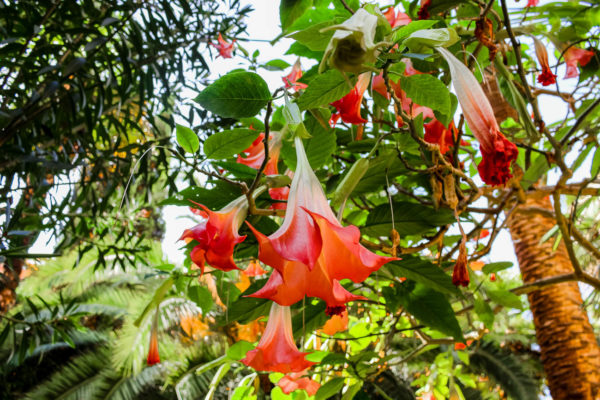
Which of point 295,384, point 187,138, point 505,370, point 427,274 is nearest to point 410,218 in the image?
point 427,274

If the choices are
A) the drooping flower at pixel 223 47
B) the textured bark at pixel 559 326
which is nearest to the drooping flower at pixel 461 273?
the textured bark at pixel 559 326

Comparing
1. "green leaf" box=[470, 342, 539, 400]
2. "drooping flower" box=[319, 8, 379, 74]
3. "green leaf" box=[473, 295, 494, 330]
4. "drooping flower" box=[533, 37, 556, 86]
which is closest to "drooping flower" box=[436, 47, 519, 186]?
"drooping flower" box=[319, 8, 379, 74]

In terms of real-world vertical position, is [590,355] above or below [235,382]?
above

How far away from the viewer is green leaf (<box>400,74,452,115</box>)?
0.33 meters

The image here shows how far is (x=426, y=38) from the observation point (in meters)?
0.29

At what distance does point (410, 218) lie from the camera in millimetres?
531

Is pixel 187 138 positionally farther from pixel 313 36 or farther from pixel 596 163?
pixel 596 163

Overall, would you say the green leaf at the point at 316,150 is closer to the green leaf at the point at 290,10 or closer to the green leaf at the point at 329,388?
the green leaf at the point at 290,10

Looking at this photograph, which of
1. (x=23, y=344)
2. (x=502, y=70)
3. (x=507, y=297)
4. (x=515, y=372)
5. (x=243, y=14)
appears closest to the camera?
(x=502, y=70)

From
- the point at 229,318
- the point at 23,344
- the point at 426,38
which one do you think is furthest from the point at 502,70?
the point at 23,344

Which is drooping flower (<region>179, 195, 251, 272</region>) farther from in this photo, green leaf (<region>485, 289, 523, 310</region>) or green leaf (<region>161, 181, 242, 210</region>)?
green leaf (<region>485, 289, 523, 310</region>)

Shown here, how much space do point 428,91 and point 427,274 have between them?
0.27 meters

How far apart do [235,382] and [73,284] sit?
231 centimetres

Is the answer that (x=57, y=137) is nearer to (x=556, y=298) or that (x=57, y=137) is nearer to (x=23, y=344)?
(x=23, y=344)
